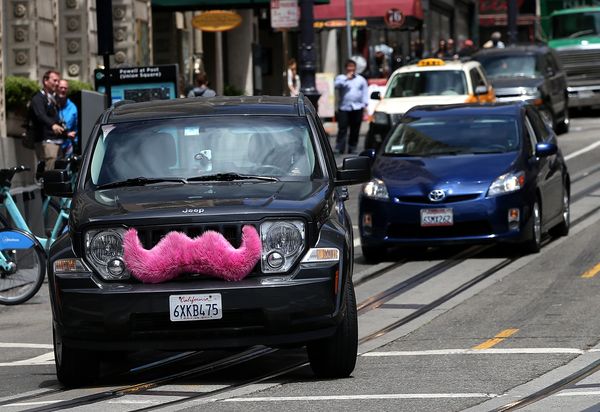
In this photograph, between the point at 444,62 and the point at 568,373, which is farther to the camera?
the point at 444,62

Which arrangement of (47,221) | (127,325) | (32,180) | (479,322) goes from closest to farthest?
(127,325) → (479,322) → (47,221) → (32,180)

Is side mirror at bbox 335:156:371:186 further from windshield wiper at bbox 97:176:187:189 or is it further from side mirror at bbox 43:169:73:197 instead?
Result: side mirror at bbox 43:169:73:197

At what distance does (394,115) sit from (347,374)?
1907 cm

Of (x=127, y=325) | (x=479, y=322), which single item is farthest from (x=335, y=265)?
(x=479, y=322)

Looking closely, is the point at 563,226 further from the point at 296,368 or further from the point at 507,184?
the point at 296,368

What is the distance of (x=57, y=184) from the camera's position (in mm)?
11133

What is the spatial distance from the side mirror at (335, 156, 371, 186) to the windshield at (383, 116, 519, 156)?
20.8ft

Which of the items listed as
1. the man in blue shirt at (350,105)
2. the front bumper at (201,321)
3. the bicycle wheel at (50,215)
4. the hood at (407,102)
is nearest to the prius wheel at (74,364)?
the front bumper at (201,321)

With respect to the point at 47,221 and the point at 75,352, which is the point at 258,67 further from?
the point at 75,352

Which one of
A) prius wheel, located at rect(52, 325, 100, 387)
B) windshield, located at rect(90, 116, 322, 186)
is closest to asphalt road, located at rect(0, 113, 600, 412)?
prius wheel, located at rect(52, 325, 100, 387)

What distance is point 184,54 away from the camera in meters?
39.4

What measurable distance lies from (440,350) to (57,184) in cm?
282

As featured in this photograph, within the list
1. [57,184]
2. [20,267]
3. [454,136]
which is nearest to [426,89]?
[454,136]

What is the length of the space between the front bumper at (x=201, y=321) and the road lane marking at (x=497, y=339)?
1872 mm
